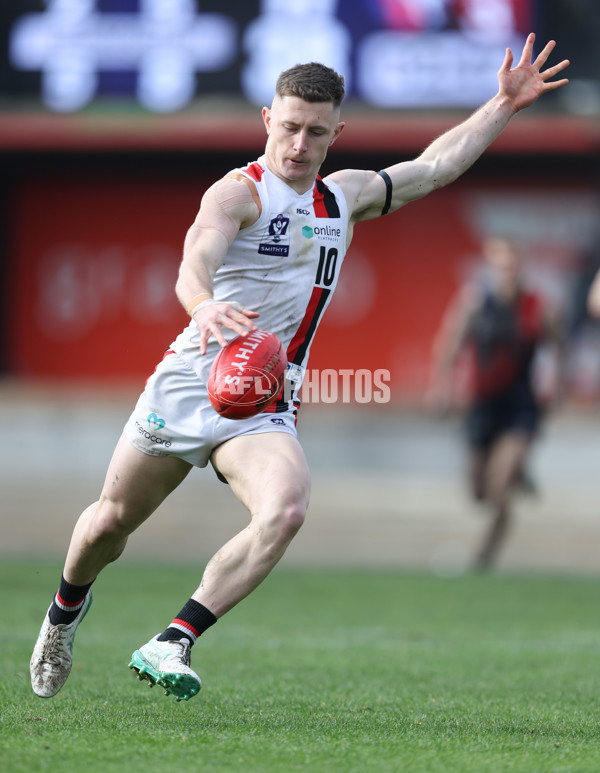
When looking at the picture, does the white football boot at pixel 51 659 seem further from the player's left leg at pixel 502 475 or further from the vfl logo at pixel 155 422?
the player's left leg at pixel 502 475

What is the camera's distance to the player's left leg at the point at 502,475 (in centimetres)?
1077

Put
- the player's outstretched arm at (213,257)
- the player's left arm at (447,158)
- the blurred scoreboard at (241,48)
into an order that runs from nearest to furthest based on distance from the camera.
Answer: the player's outstretched arm at (213,257)
the player's left arm at (447,158)
the blurred scoreboard at (241,48)

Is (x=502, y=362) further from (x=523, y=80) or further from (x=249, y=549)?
(x=249, y=549)

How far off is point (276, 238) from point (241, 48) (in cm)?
1233

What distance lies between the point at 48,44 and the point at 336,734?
13975 mm

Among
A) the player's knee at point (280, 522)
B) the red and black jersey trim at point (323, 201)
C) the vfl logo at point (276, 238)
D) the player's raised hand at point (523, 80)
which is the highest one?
the player's raised hand at point (523, 80)

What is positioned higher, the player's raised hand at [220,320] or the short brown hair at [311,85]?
the short brown hair at [311,85]

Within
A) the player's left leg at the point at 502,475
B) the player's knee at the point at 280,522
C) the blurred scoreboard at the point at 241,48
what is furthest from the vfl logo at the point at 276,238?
the blurred scoreboard at the point at 241,48

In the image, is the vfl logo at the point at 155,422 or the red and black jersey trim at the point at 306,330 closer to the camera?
the vfl logo at the point at 155,422

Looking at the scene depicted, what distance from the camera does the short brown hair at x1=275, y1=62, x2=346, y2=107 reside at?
190 inches

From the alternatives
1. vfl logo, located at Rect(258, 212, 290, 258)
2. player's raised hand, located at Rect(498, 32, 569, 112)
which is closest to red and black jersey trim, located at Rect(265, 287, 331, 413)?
vfl logo, located at Rect(258, 212, 290, 258)

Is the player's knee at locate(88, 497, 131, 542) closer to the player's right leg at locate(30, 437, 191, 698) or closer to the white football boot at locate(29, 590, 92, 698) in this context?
the player's right leg at locate(30, 437, 191, 698)

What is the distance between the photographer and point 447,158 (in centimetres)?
552

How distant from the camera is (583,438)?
1627cm
